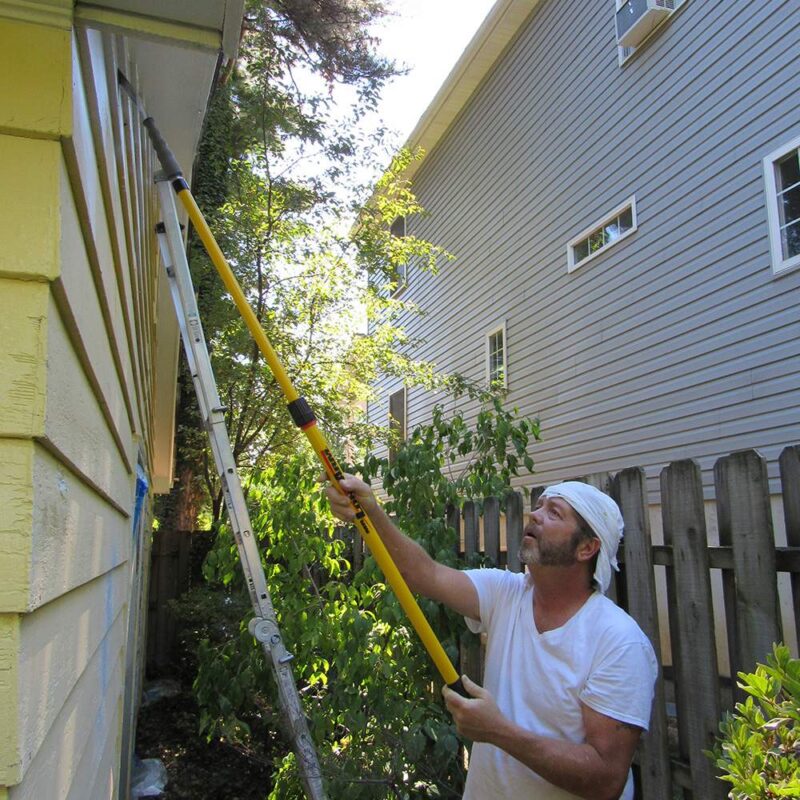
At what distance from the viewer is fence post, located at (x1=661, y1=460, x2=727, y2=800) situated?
7.38 feet

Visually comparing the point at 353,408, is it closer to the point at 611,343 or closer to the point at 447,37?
the point at 611,343

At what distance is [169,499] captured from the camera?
1138 cm

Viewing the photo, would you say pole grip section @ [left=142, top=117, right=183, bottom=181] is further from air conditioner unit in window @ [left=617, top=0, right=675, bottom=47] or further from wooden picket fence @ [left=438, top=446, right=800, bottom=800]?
air conditioner unit in window @ [left=617, top=0, right=675, bottom=47]

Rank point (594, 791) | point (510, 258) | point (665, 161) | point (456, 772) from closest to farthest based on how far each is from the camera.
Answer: point (594, 791) < point (456, 772) < point (665, 161) < point (510, 258)

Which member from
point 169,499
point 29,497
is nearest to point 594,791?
point 29,497

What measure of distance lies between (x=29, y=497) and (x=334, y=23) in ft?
40.3

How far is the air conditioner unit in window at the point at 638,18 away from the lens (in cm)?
742

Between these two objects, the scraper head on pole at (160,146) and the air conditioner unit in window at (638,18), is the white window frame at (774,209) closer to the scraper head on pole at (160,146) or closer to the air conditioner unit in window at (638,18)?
the air conditioner unit in window at (638,18)

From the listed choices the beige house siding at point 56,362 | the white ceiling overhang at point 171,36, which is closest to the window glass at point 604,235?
the white ceiling overhang at point 171,36

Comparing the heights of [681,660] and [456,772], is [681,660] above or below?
above

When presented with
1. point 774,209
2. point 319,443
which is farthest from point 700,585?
point 774,209

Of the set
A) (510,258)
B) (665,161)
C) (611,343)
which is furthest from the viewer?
(510,258)

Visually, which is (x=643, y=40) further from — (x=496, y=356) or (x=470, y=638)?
(x=470, y=638)

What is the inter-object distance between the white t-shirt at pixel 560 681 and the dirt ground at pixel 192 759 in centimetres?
343
